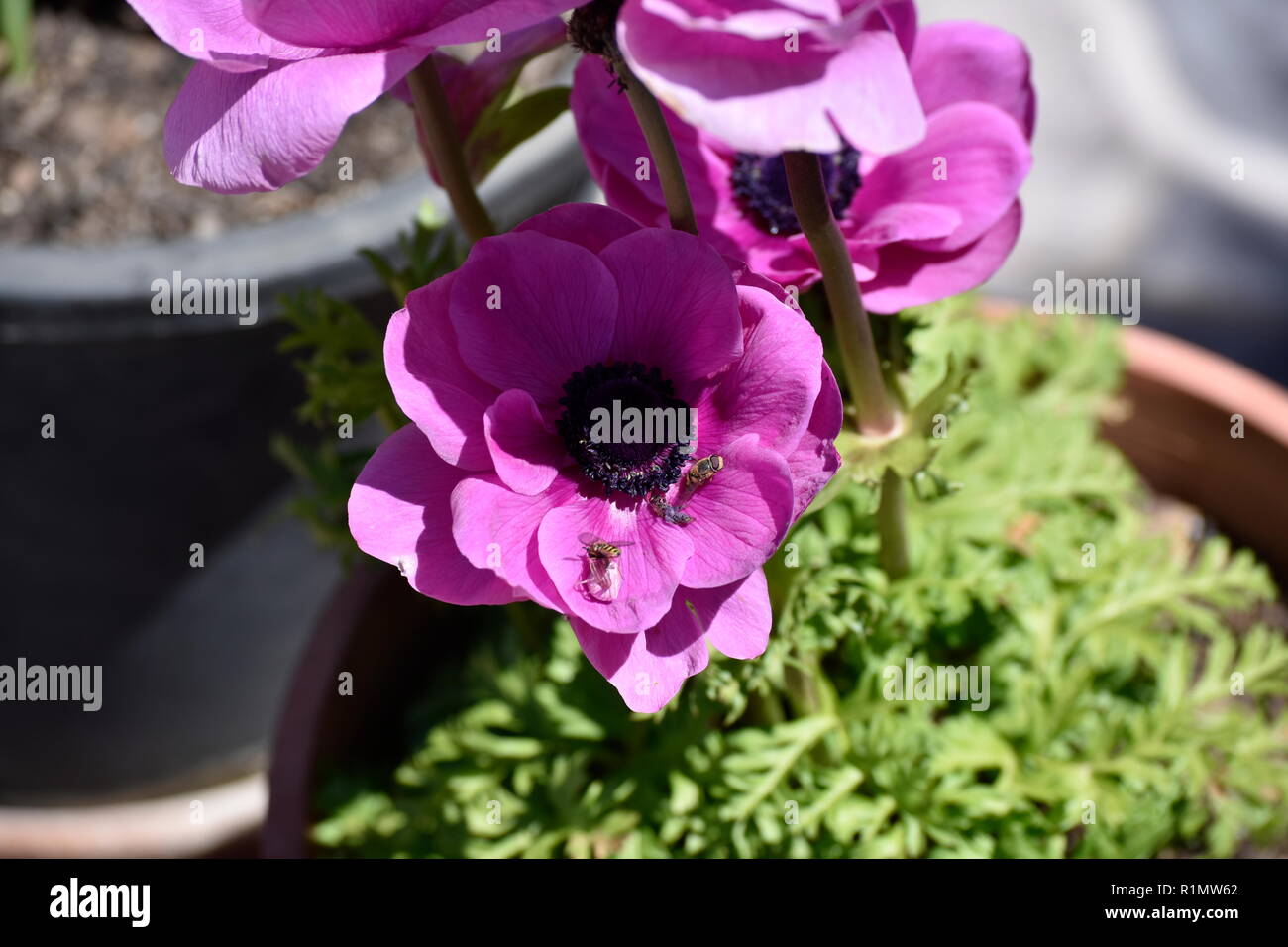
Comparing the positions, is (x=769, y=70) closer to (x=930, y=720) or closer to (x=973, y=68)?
(x=973, y=68)

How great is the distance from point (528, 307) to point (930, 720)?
1.87 feet

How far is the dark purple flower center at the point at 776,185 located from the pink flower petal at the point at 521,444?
0.19m

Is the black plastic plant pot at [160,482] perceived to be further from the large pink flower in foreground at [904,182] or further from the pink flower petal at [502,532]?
the pink flower petal at [502,532]

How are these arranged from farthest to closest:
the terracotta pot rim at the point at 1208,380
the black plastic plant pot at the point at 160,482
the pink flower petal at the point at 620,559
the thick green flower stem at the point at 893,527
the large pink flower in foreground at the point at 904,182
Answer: the terracotta pot rim at the point at 1208,380, the black plastic plant pot at the point at 160,482, the thick green flower stem at the point at 893,527, the large pink flower in foreground at the point at 904,182, the pink flower petal at the point at 620,559

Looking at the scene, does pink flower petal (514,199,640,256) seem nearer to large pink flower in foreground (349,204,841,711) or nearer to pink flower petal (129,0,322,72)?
large pink flower in foreground (349,204,841,711)

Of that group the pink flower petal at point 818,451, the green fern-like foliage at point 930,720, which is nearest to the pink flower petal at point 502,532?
the pink flower petal at point 818,451

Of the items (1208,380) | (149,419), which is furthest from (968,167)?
(149,419)

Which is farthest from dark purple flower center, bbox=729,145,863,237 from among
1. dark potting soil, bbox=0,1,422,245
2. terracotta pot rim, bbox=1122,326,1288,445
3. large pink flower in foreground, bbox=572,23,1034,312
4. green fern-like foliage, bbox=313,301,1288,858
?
dark potting soil, bbox=0,1,422,245

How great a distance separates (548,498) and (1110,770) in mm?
545

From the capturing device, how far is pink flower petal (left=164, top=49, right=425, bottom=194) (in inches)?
16.7

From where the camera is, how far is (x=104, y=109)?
130 cm

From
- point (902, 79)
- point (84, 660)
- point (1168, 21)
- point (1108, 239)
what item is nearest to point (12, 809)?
point (84, 660)

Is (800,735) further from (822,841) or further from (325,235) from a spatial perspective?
(325,235)

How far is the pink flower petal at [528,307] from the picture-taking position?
0.48 meters
